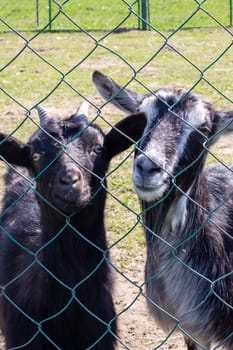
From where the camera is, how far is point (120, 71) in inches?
540

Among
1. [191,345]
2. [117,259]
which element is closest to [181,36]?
[117,259]

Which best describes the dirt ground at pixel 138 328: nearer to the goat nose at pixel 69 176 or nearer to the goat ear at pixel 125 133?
Answer: the goat ear at pixel 125 133

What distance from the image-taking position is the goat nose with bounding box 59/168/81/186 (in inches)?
164

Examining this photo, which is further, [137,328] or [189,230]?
[137,328]

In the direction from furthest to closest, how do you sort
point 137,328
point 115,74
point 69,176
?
point 115,74 → point 137,328 → point 69,176

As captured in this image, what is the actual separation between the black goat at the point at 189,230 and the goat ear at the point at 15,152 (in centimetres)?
70

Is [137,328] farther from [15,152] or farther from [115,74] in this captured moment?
[115,74]

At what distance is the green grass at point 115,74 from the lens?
7.78 metres

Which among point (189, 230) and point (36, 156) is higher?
point (189, 230)

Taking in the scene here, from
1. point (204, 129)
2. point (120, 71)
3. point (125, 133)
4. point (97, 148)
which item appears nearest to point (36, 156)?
point (97, 148)

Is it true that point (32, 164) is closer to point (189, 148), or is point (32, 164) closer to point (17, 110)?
point (189, 148)

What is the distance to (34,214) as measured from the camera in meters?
5.39

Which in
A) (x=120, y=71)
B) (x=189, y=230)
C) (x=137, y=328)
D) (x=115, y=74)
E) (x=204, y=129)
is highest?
(x=120, y=71)

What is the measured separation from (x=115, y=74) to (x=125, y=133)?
9.35 meters
